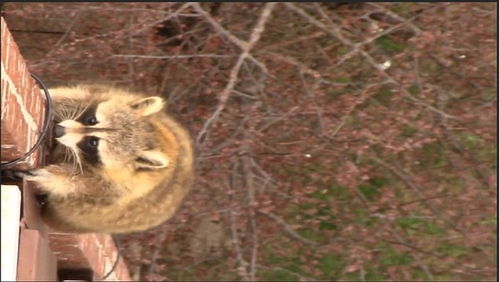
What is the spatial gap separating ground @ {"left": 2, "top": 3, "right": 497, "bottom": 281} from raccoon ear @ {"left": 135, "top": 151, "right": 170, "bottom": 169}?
5.65 feet

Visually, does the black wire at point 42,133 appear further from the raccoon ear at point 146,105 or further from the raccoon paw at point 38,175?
the raccoon ear at point 146,105

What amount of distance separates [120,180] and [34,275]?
1.16 metres

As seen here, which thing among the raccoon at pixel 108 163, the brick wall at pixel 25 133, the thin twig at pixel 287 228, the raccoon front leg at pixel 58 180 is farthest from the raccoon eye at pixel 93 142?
the thin twig at pixel 287 228

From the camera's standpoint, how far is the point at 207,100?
19.9 feet

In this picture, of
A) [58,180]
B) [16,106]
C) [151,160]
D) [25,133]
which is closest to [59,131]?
[58,180]

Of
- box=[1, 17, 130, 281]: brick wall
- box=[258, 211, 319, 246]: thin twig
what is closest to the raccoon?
box=[1, 17, 130, 281]: brick wall

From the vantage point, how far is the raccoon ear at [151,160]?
375 centimetres

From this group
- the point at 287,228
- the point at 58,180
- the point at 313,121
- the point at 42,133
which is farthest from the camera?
the point at 287,228

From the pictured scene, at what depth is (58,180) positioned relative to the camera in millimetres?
3355

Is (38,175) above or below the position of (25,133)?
below

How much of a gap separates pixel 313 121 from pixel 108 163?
8.29ft

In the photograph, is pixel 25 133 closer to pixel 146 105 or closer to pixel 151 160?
pixel 151 160

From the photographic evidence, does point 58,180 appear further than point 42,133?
Yes

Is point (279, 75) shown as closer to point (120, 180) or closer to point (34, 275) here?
point (120, 180)
